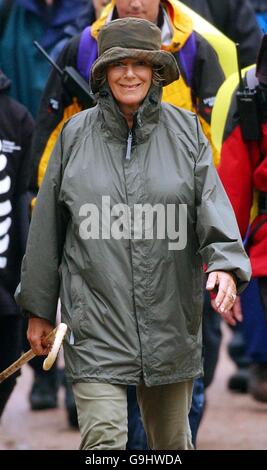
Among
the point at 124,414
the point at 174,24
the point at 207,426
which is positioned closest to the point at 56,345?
the point at 124,414

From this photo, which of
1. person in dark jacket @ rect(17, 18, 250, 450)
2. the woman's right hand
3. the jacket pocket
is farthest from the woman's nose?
the woman's right hand

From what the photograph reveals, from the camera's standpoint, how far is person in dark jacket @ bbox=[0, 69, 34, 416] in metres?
9.03

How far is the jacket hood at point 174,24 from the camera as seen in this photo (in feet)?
28.7

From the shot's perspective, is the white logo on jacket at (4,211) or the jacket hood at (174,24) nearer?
the jacket hood at (174,24)

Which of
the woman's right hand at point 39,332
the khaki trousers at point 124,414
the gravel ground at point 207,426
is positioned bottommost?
the gravel ground at point 207,426

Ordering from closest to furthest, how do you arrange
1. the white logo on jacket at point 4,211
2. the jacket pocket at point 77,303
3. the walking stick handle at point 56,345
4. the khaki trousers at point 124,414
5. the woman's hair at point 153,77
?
1. the walking stick handle at point 56,345
2. the khaki trousers at point 124,414
3. the jacket pocket at point 77,303
4. the woman's hair at point 153,77
5. the white logo on jacket at point 4,211

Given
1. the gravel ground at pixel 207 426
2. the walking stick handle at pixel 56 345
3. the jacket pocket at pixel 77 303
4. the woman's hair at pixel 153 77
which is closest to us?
the walking stick handle at pixel 56 345

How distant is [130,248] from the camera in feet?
23.9

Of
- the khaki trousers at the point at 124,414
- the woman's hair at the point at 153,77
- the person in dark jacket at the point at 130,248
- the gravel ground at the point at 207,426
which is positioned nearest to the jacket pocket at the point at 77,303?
the person in dark jacket at the point at 130,248

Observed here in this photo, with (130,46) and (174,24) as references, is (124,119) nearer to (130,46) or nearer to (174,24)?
(130,46)

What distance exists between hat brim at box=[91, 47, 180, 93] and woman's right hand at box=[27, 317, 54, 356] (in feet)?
3.23

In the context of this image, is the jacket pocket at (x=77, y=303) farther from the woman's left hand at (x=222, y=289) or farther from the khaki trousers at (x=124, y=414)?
the woman's left hand at (x=222, y=289)

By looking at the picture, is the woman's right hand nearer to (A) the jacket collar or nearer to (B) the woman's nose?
(A) the jacket collar
